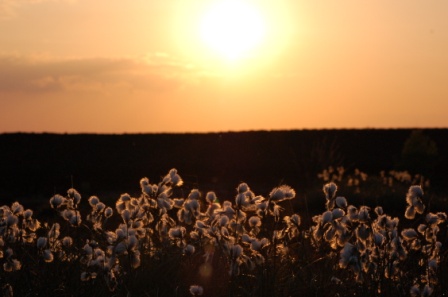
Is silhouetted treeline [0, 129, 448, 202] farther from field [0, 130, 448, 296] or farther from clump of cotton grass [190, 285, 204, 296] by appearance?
clump of cotton grass [190, 285, 204, 296]

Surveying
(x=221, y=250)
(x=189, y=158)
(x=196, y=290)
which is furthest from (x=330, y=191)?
(x=189, y=158)

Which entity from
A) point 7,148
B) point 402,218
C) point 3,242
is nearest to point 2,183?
point 7,148

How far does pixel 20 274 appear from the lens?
20.3 ft

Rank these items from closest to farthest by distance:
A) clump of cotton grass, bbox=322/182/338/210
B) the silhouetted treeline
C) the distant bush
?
the distant bush → clump of cotton grass, bbox=322/182/338/210 → the silhouetted treeline

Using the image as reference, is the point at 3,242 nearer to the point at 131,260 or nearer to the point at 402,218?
the point at 131,260

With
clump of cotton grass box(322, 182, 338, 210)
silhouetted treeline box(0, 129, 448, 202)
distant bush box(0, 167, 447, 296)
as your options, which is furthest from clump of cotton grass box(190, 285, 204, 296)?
silhouetted treeline box(0, 129, 448, 202)

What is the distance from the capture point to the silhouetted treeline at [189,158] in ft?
112

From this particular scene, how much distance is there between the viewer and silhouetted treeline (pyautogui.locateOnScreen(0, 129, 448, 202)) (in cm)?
3412

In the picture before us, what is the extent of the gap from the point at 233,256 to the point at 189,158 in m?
43.3

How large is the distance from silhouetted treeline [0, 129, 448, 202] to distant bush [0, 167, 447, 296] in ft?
64.1

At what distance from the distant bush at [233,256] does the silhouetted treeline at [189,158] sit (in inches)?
769

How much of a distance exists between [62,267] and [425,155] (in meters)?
21.1

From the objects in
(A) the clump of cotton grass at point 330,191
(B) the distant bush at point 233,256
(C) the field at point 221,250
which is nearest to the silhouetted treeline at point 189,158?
(C) the field at point 221,250

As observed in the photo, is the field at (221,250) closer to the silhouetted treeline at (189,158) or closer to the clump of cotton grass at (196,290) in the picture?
the clump of cotton grass at (196,290)
